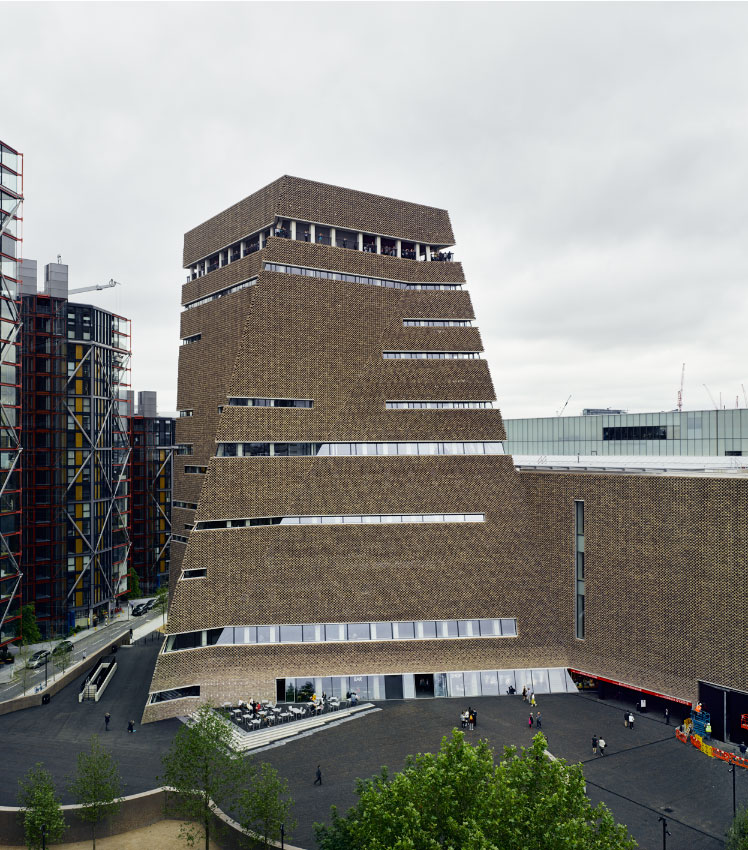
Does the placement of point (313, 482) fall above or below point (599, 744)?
above

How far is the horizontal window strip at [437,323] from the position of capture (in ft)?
204

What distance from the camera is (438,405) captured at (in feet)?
198

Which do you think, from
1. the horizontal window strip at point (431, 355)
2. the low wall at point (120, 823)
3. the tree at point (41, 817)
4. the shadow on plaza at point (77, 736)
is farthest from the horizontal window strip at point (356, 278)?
the tree at point (41, 817)

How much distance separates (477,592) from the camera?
57.2 metres

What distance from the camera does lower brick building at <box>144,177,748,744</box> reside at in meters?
52.4

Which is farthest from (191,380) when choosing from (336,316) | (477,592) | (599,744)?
(599,744)

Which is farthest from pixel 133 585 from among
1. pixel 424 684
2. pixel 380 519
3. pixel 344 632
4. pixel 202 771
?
pixel 202 771

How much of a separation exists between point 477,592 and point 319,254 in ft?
107

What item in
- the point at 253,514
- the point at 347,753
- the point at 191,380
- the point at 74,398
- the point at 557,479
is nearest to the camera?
the point at 347,753

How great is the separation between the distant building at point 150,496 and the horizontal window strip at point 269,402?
54.9 meters

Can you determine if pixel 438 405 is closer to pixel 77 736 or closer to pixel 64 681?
pixel 77 736

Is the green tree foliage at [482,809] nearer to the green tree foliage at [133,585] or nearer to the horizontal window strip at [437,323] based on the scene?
the horizontal window strip at [437,323]

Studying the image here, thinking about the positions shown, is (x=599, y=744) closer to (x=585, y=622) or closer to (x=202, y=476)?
(x=585, y=622)

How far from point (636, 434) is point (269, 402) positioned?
35264 millimetres
